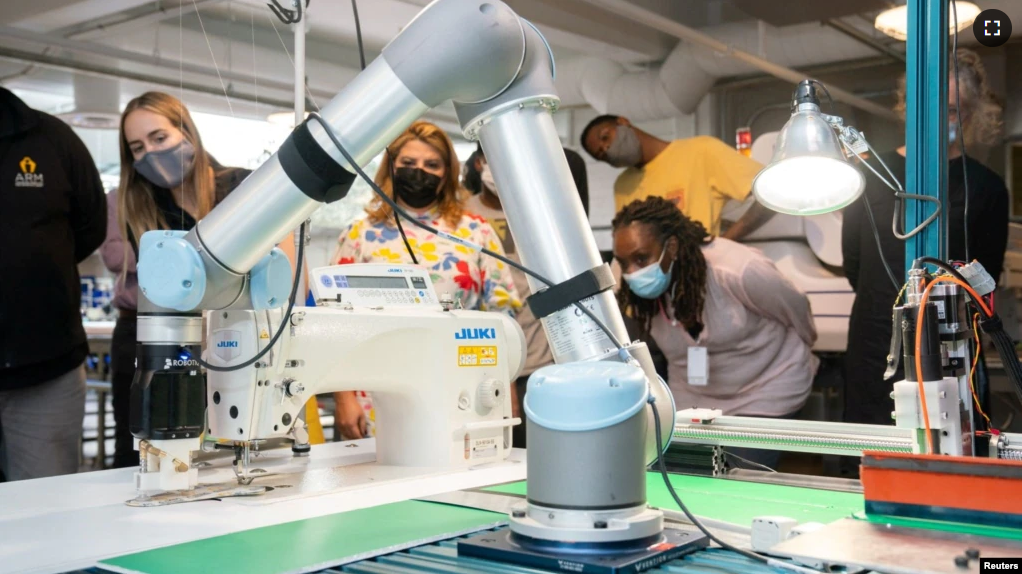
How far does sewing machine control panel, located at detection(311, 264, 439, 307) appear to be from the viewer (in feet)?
5.40

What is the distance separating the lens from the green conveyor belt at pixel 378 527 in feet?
3.24

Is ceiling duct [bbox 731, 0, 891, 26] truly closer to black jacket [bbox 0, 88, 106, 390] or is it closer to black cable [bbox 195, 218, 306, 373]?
black jacket [bbox 0, 88, 106, 390]

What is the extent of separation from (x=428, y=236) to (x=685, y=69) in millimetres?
1917

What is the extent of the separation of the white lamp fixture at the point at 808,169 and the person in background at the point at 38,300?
6.23ft

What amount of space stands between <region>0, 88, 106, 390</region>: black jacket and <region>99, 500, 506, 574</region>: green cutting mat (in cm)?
150

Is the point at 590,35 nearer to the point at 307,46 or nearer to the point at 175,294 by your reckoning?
the point at 307,46

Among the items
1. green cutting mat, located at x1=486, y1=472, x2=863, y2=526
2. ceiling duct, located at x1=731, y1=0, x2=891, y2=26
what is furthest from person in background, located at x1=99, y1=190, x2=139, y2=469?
ceiling duct, located at x1=731, y1=0, x2=891, y2=26

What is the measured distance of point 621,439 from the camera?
2.91 ft

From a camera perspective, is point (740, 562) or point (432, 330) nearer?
point (740, 562)

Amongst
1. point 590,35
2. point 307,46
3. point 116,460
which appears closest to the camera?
point 307,46

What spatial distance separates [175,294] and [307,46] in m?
1.34

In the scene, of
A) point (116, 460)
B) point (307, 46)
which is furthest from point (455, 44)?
point (116, 460)

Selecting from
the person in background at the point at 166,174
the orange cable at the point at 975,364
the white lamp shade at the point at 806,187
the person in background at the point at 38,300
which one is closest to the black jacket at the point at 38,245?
the person in background at the point at 38,300

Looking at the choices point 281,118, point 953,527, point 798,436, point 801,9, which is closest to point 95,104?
point 281,118
